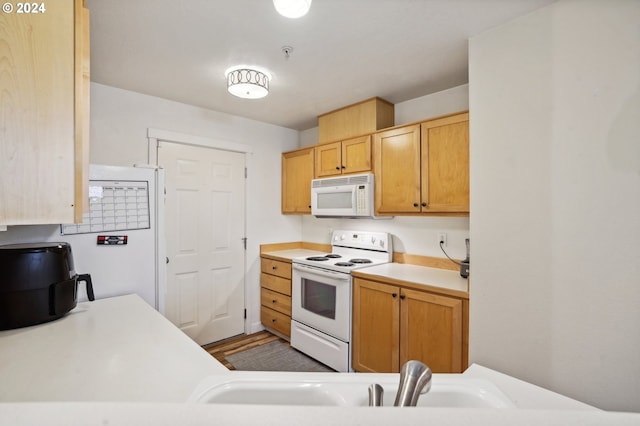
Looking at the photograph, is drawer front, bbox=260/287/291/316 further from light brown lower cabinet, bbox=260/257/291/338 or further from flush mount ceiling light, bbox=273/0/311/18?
flush mount ceiling light, bbox=273/0/311/18

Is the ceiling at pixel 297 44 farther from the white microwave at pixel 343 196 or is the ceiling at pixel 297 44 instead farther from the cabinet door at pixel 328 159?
the white microwave at pixel 343 196

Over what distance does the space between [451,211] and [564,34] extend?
1112mm

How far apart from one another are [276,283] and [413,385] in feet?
9.10

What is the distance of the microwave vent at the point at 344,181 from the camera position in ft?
8.61

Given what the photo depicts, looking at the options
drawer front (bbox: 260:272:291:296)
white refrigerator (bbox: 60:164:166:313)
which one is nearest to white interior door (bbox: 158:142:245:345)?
drawer front (bbox: 260:272:291:296)

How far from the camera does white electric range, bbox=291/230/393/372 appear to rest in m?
2.40

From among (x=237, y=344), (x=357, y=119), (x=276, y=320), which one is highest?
(x=357, y=119)

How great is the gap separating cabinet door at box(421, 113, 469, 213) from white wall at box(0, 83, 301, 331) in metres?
1.86

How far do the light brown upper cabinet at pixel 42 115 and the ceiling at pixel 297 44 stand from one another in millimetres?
781

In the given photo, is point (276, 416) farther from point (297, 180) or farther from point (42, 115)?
point (297, 180)

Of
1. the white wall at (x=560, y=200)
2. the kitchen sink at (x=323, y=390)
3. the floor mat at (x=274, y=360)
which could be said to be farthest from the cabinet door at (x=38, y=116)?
the floor mat at (x=274, y=360)

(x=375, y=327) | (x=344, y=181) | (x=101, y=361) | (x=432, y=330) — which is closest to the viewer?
(x=101, y=361)

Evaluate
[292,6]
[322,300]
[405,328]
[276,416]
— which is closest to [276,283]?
[322,300]

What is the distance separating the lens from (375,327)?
2209 mm
